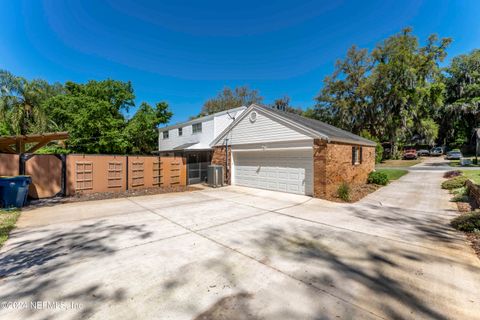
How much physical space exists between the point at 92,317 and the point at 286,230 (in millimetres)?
4067

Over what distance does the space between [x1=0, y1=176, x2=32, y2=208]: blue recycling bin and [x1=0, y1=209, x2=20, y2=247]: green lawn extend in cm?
50

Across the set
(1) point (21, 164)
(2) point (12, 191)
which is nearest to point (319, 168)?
(2) point (12, 191)

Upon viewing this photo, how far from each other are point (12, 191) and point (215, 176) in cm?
841

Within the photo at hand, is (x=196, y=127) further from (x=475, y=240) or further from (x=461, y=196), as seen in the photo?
(x=475, y=240)

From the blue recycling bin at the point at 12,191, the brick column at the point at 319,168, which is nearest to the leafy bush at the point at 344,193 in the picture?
the brick column at the point at 319,168

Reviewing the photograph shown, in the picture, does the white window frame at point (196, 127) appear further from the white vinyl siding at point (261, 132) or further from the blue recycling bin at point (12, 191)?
the blue recycling bin at point (12, 191)

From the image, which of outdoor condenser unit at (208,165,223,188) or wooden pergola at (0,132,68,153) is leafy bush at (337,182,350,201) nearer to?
outdoor condenser unit at (208,165,223,188)

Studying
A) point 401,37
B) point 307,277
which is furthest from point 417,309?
point 401,37

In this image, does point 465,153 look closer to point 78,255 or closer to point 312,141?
point 312,141

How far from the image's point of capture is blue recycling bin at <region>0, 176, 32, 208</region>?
7.36 m

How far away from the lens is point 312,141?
31.7 ft

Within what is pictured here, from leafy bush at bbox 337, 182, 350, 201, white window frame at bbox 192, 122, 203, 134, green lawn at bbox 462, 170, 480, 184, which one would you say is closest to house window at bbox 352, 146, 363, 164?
leafy bush at bbox 337, 182, 350, 201

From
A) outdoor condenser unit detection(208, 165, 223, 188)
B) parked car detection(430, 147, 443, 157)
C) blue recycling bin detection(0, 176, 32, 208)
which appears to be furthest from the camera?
parked car detection(430, 147, 443, 157)

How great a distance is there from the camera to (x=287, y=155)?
35.5ft
